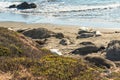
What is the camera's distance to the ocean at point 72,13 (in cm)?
2611

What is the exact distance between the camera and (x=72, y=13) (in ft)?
99.5

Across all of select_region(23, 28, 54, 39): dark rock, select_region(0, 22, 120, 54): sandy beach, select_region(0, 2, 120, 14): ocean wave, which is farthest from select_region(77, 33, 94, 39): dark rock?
select_region(0, 2, 120, 14): ocean wave

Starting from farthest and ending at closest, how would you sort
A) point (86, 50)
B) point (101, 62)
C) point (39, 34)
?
point (39, 34)
point (86, 50)
point (101, 62)

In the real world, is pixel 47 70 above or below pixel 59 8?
above

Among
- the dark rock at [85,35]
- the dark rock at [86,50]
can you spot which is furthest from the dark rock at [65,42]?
the dark rock at [86,50]

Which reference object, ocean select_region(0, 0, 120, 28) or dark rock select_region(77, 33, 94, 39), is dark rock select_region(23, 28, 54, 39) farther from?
ocean select_region(0, 0, 120, 28)

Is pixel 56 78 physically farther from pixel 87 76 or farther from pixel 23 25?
pixel 23 25

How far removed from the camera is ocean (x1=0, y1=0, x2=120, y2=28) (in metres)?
26.1

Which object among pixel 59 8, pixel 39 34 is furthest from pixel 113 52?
pixel 59 8

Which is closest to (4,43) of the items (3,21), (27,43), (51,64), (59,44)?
(27,43)

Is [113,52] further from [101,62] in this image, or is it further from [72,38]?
[72,38]

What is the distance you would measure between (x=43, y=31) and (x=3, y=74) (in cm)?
1398

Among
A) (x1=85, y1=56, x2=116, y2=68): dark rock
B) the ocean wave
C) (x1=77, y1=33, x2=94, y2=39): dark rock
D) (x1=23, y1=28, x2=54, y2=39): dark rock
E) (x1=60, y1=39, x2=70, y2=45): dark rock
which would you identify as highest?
(x1=85, y1=56, x2=116, y2=68): dark rock

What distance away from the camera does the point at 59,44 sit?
18297 mm
